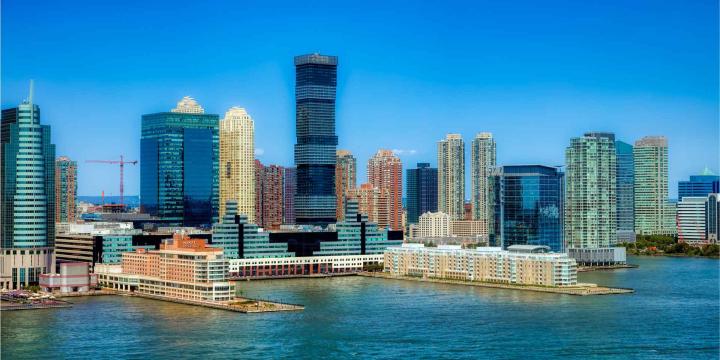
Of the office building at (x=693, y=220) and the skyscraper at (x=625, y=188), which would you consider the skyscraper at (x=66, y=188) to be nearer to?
the skyscraper at (x=625, y=188)

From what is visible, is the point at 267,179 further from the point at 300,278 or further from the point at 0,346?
the point at 0,346

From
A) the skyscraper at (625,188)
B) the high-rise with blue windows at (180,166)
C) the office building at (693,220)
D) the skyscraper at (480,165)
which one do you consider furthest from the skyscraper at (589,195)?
the skyscraper at (480,165)

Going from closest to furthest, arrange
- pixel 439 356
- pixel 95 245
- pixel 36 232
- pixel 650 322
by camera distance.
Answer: pixel 439 356 < pixel 650 322 < pixel 36 232 < pixel 95 245

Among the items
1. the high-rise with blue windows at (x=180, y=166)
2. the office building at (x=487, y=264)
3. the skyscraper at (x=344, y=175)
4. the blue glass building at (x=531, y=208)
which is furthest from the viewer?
the skyscraper at (x=344, y=175)

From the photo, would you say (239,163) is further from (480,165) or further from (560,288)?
(560,288)

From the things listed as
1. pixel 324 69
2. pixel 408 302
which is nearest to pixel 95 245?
pixel 408 302

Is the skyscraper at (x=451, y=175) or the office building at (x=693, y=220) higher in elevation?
the skyscraper at (x=451, y=175)

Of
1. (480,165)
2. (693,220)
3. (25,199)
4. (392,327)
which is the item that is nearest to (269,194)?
(480,165)
